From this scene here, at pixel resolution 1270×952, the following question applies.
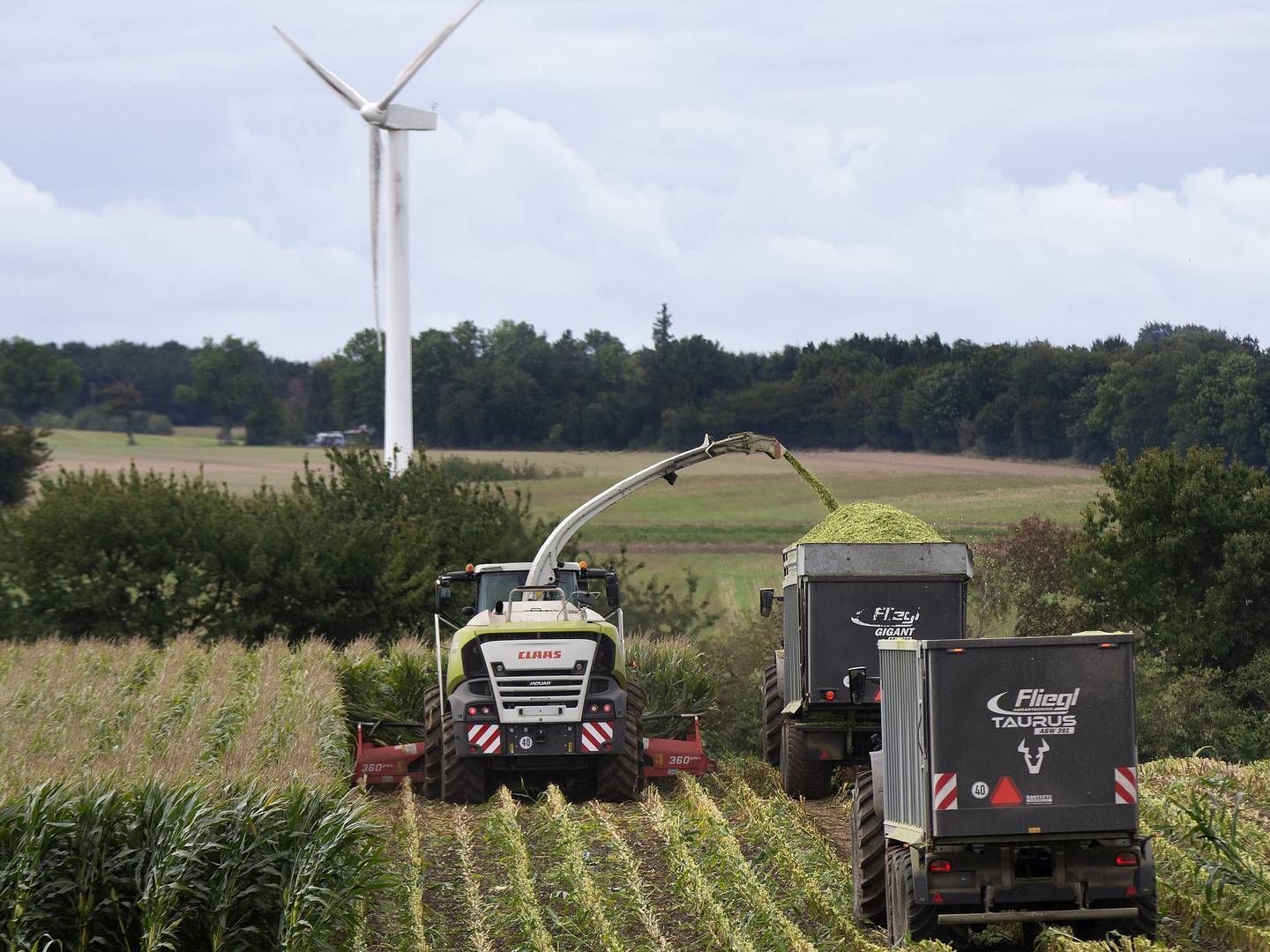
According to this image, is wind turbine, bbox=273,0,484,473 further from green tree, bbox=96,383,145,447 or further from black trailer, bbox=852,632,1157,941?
green tree, bbox=96,383,145,447

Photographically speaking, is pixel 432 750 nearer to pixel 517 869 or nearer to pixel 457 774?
pixel 457 774

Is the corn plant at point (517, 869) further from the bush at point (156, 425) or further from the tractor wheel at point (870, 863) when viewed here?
the bush at point (156, 425)

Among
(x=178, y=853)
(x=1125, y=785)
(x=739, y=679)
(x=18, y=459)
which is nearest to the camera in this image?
(x=178, y=853)

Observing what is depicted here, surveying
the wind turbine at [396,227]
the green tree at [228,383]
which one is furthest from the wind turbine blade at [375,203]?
the green tree at [228,383]

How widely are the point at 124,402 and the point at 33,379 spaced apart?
20.0 ft

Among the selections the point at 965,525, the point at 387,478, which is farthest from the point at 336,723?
the point at 965,525

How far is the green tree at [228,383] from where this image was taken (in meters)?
102

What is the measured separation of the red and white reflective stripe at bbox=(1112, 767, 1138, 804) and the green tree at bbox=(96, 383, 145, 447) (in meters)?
99.1

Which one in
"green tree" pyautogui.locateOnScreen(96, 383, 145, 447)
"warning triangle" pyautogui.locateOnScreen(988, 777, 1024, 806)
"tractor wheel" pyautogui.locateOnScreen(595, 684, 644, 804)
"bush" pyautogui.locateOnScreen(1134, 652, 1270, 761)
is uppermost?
"green tree" pyautogui.locateOnScreen(96, 383, 145, 447)

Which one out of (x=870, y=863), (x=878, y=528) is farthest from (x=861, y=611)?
(x=870, y=863)

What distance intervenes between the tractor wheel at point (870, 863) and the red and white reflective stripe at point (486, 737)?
7670mm

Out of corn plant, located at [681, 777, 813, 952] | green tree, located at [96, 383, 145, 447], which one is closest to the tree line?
green tree, located at [96, 383, 145, 447]

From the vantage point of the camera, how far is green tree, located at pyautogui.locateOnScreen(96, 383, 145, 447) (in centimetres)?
10550

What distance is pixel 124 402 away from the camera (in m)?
106
